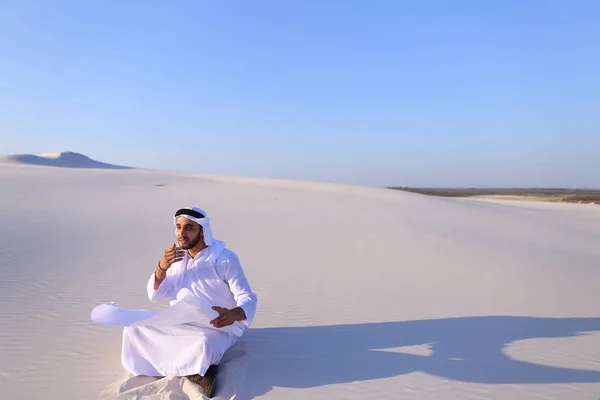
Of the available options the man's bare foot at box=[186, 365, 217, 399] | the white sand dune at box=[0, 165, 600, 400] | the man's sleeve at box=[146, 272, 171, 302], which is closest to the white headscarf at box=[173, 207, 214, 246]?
the man's sleeve at box=[146, 272, 171, 302]

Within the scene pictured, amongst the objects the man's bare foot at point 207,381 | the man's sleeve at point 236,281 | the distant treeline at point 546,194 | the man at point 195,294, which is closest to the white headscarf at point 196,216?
the man at point 195,294

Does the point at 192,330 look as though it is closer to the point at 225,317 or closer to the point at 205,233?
the point at 225,317

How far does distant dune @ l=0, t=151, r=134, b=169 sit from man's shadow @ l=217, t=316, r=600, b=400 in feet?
184

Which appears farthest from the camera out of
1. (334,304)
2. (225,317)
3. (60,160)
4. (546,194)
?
(546,194)

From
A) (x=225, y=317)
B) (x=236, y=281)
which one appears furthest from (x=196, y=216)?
(x=225, y=317)

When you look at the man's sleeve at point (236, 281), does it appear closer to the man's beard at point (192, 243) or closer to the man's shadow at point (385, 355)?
the man's beard at point (192, 243)

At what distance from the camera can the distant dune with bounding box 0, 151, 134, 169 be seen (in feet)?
175

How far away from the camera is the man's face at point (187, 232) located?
13.8ft

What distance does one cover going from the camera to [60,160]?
195 ft

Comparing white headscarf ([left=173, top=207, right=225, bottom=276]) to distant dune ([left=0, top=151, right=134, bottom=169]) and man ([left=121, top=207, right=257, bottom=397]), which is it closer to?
man ([left=121, top=207, right=257, bottom=397])

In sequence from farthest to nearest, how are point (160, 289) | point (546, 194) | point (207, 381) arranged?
point (546, 194), point (160, 289), point (207, 381)

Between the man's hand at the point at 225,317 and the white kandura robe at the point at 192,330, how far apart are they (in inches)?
2.9

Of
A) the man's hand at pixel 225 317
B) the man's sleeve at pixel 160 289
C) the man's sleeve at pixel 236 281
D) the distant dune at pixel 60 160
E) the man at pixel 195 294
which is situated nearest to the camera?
the man's hand at pixel 225 317

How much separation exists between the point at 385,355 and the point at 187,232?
243 centimetres
